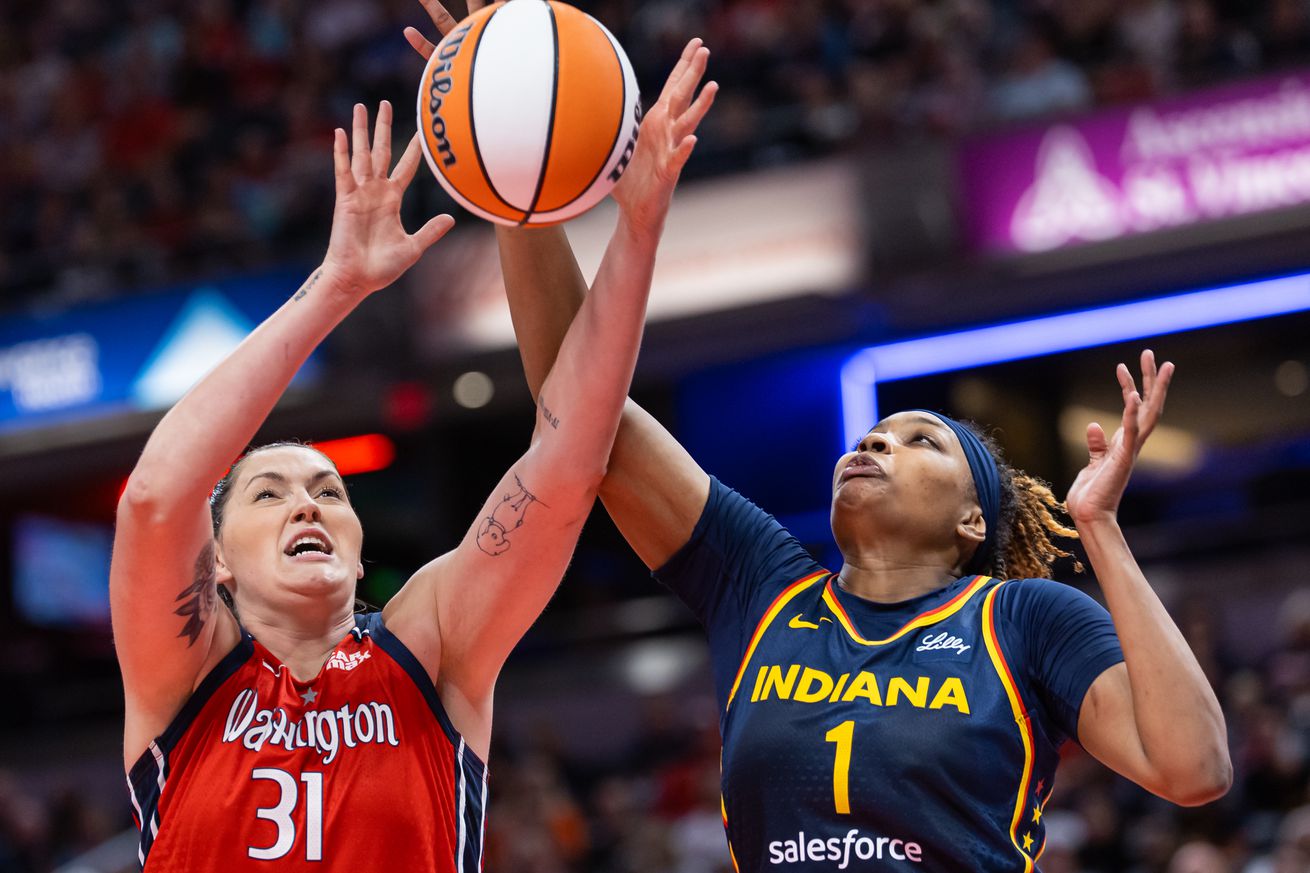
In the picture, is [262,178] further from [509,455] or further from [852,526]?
[852,526]

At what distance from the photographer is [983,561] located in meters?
3.74

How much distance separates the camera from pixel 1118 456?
3260mm

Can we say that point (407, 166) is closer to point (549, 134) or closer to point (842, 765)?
point (549, 134)

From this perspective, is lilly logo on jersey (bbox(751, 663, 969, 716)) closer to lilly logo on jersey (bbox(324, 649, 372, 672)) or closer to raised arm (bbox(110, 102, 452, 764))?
lilly logo on jersey (bbox(324, 649, 372, 672))

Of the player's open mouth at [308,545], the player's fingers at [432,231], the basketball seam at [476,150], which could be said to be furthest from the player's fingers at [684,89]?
the player's open mouth at [308,545]

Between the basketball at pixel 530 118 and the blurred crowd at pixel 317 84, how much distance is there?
803 cm

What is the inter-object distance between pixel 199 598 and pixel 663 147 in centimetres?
125

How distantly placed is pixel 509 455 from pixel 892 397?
3602 mm

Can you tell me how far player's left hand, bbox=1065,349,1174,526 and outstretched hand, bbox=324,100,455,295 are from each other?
1334 mm

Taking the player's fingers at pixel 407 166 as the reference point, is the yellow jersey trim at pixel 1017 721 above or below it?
below

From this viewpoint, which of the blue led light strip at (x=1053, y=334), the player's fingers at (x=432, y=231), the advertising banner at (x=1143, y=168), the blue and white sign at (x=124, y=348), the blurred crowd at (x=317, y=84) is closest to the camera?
the player's fingers at (x=432, y=231)

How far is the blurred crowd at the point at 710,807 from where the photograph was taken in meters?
8.08

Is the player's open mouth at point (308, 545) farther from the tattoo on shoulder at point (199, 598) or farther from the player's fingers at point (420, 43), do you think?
the player's fingers at point (420, 43)

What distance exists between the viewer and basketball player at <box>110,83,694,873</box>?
10.2 ft
